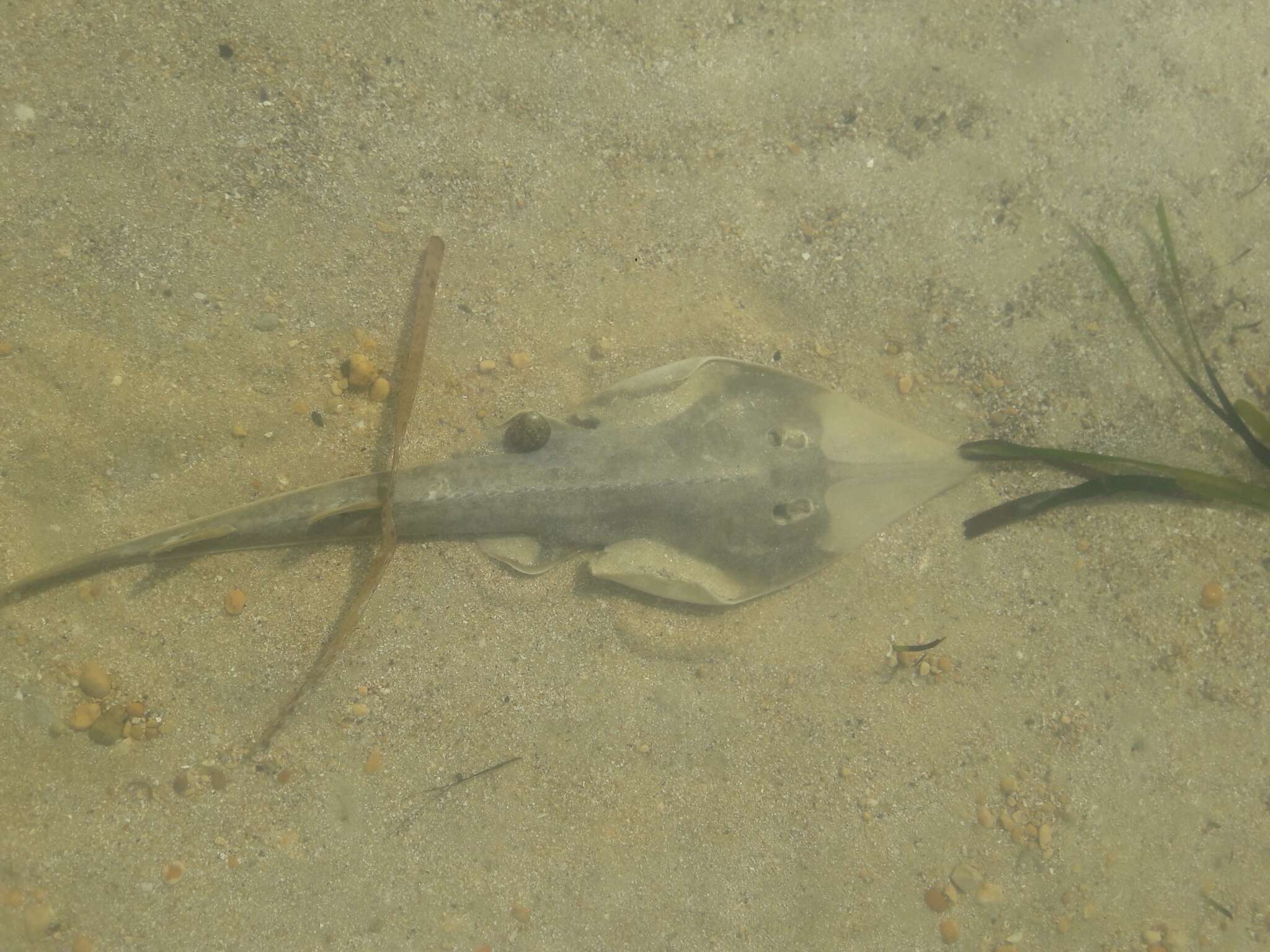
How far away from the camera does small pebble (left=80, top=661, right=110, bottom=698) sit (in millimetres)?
3346

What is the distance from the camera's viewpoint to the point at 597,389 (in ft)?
12.3

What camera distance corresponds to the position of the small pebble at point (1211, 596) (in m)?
3.83

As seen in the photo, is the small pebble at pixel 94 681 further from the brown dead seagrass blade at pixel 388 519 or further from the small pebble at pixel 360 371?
the small pebble at pixel 360 371

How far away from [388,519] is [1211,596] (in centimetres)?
442

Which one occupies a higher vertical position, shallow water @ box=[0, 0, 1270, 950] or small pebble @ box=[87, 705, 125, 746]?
shallow water @ box=[0, 0, 1270, 950]

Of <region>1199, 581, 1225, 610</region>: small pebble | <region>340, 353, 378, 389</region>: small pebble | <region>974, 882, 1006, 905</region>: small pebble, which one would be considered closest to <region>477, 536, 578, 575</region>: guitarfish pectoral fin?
<region>340, 353, 378, 389</region>: small pebble

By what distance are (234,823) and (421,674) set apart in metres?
1.11

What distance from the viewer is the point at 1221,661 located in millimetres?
3820

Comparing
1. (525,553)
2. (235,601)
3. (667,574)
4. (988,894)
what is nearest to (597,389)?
(525,553)

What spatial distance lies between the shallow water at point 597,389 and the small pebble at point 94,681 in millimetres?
57

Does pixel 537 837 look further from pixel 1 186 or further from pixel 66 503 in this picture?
pixel 1 186

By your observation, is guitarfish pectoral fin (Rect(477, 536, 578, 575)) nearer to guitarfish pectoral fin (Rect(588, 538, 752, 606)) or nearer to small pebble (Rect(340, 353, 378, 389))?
guitarfish pectoral fin (Rect(588, 538, 752, 606))

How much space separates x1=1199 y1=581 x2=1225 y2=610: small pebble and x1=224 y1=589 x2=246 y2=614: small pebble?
16.9 ft

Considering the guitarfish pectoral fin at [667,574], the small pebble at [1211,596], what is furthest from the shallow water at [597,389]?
the guitarfish pectoral fin at [667,574]
